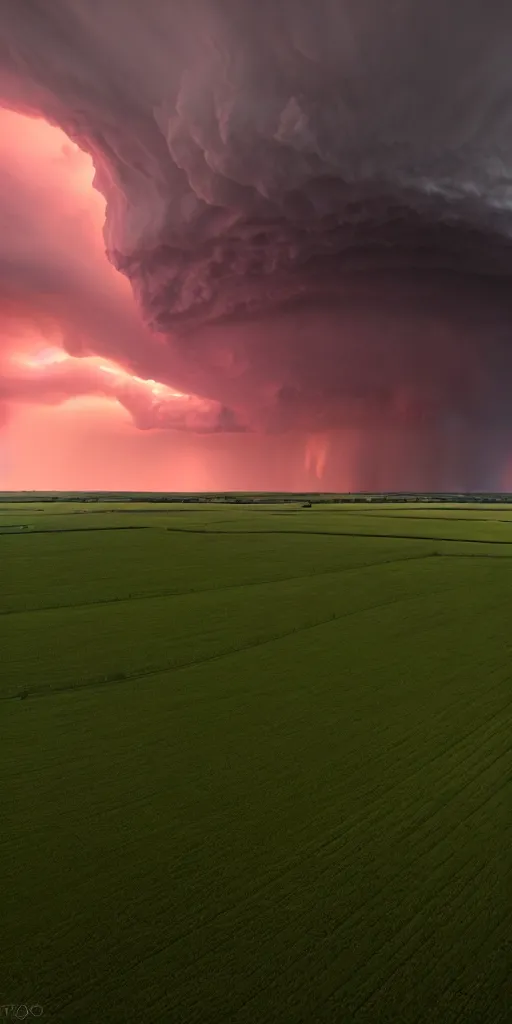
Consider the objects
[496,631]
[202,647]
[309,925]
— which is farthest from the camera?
[496,631]

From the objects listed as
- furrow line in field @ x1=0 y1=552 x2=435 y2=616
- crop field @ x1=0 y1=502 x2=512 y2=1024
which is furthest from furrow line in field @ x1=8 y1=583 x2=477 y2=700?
furrow line in field @ x1=0 y1=552 x2=435 y2=616

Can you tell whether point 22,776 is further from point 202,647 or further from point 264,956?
point 202,647

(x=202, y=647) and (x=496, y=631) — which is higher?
(x=496, y=631)

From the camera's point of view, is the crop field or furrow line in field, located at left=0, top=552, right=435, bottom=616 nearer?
the crop field

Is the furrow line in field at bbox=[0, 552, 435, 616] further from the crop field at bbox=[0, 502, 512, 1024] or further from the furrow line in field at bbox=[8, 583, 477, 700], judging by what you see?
the furrow line in field at bbox=[8, 583, 477, 700]

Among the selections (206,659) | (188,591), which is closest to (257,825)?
(206,659)

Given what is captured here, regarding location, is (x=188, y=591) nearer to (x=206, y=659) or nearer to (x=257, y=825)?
(x=206, y=659)

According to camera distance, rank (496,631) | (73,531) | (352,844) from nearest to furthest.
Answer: (352,844), (496,631), (73,531)

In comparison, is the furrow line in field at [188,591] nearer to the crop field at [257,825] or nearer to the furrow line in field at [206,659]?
the crop field at [257,825]

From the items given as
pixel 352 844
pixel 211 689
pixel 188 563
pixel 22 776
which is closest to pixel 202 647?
pixel 211 689
